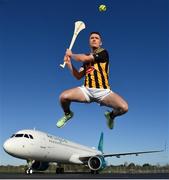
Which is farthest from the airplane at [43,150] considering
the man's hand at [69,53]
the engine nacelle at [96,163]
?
the man's hand at [69,53]

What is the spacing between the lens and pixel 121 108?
5043 mm

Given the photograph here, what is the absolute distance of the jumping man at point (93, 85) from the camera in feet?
16.3

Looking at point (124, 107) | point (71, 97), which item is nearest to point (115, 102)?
point (124, 107)

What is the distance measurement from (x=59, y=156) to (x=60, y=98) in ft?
151

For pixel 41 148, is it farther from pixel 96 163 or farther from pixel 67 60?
pixel 67 60

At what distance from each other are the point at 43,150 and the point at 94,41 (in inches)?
1599

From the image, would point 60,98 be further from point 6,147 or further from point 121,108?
point 6,147

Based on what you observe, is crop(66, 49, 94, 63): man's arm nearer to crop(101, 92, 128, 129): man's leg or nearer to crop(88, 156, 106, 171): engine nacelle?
crop(101, 92, 128, 129): man's leg

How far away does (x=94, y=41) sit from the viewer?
5.46 meters

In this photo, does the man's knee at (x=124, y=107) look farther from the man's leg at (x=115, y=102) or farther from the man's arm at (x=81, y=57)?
the man's arm at (x=81, y=57)

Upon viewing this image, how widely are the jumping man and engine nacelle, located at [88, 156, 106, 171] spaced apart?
46603mm

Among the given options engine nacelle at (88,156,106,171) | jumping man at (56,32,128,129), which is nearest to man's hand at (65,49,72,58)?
jumping man at (56,32,128,129)

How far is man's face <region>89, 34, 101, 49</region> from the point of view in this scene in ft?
17.9

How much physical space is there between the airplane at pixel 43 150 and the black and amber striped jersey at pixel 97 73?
37.4 m
